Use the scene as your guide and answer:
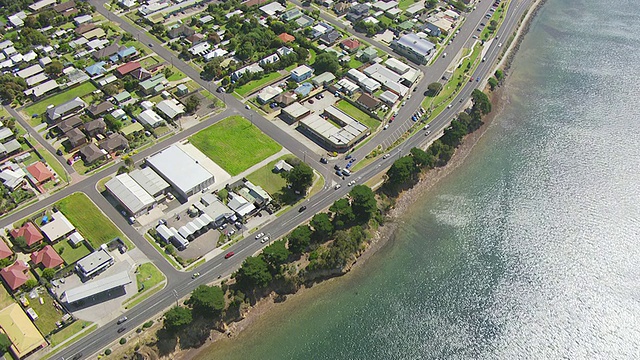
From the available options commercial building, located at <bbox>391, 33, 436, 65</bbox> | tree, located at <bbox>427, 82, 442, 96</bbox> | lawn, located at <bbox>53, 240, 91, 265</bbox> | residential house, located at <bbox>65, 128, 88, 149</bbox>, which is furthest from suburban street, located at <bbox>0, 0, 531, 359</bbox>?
residential house, located at <bbox>65, 128, 88, 149</bbox>

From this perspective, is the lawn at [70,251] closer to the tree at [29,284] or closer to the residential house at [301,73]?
the tree at [29,284]

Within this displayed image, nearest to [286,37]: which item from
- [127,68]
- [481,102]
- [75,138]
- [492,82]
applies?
[127,68]

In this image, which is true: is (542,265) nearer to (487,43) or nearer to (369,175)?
(369,175)

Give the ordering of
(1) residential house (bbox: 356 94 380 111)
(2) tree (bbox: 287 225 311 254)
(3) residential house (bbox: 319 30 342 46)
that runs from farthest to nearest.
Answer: (3) residential house (bbox: 319 30 342 46) → (1) residential house (bbox: 356 94 380 111) → (2) tree (bbox: 287 225 311 254)

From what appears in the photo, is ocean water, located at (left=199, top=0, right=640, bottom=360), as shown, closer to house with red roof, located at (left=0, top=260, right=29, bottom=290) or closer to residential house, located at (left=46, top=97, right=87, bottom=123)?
house with red roof, located at (left=0, top=260, right=29, bottom=290)

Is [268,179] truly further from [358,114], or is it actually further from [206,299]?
[206,299]

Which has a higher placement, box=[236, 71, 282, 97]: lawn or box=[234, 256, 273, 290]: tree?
box=[236, 71, 282, 97]: lawn
